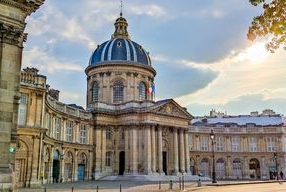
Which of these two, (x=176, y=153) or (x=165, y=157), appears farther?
(x=165, y=157)

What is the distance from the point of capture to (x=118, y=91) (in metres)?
61.6

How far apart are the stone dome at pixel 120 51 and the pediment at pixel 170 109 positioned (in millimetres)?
10080

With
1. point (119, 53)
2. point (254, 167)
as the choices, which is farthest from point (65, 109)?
point (254, 167)

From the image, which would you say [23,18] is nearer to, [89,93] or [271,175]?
[89,93]

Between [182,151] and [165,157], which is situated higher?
[182,151]

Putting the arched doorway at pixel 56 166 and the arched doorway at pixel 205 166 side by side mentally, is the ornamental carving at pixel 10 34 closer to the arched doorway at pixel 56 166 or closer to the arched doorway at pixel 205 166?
the arched doorway at pixel 56 166

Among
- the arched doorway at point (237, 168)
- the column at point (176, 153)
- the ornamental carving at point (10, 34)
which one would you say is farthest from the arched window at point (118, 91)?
the ornamental carving at point (10, 34)

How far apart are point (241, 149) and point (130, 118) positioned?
92.9 ft

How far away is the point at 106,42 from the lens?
6719cm

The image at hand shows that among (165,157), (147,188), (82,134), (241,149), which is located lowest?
(147,188)

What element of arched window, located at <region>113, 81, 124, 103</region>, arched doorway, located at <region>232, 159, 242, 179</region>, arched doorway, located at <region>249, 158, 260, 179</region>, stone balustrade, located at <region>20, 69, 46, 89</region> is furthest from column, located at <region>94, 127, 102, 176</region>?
arched doorway, located at <region>249, 158, 260, 179</region>

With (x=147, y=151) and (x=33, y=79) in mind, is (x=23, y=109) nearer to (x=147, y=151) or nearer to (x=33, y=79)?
(x=33, y=79)

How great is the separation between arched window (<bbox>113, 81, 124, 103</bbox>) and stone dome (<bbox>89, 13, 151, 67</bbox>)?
3.85m

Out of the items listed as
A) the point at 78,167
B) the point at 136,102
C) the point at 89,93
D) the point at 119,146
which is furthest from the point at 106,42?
the point at 78,167
